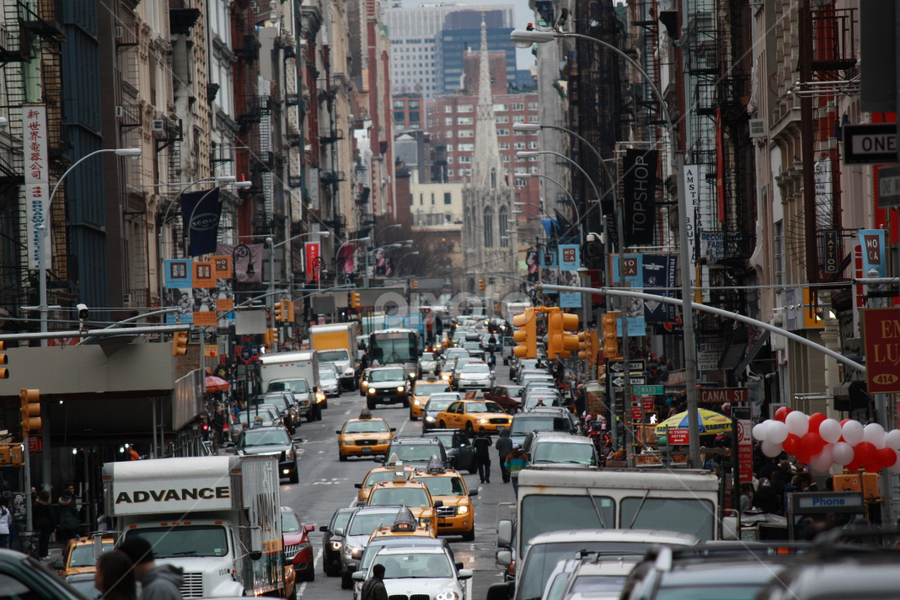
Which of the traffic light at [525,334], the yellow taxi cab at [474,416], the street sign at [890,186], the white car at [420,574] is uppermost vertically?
the street sign at [890,186]

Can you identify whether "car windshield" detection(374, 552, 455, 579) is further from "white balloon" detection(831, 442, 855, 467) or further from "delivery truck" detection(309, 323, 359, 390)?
"delivery truck" detection(309, 323, 359, 390)

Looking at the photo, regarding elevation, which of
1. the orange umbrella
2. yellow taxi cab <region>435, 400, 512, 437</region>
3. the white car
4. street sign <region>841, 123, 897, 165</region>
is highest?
street sign <region>841, 123, 897, 165</region>

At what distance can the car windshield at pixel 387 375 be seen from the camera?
6162 centimetres

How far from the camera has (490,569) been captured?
25.3 m

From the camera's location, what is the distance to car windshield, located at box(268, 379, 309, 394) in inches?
2324

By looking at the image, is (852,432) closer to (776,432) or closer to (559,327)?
(776,432)

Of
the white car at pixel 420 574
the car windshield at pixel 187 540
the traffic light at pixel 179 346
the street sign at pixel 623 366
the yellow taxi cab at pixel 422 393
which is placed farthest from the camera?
the yellow taxi cab at pixel 422 393

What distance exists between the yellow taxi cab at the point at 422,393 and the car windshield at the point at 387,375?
4.61 meters

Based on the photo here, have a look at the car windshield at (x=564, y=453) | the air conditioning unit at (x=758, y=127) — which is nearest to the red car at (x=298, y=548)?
the car windshield at (x=564, y=453)

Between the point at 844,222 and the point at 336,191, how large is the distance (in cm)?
11739

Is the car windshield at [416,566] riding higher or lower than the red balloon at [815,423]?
lower

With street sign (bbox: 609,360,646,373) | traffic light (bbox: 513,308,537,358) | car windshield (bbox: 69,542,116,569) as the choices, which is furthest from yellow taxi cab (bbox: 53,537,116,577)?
street sign (bbox: 609,360,646,373)

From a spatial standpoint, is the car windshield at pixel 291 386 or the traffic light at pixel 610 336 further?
the car windshield at pixel 291 386

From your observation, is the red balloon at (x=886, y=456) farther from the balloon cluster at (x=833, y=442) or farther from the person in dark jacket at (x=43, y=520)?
the person in dark jacket at (x=43, y=520)
